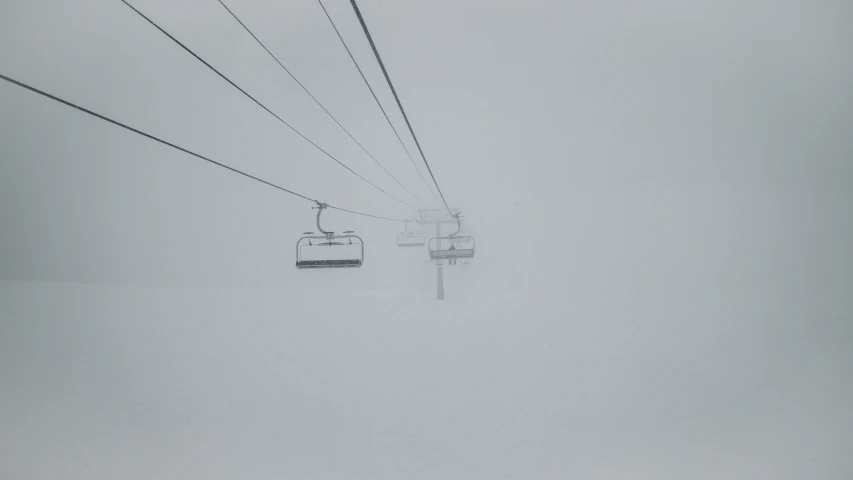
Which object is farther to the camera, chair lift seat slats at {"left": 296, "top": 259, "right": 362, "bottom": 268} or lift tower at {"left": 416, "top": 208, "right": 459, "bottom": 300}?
lift tower at {"left": 416, "top": 208, "right": 459, "bottom": 300}

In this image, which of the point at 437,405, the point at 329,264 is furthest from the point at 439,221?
the point at 437,405

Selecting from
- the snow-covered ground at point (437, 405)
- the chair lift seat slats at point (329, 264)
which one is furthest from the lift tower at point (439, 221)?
the chair lift seat slats at point (329, 264)

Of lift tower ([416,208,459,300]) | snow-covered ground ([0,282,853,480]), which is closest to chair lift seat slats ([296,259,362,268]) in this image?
snow-covered ground ([0,282,853,480])

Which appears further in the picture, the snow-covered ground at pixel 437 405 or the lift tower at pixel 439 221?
the lift tower at pixel 439 221

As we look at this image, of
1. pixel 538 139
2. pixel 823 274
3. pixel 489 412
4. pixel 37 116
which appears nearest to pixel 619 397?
pixel 489 412

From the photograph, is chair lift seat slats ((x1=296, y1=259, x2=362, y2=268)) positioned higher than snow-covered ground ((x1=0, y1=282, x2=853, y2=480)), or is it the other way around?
chair lift seat slats ((x1=296, y1=259, x2=362, y2=268))

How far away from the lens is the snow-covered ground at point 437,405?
13.3 ft

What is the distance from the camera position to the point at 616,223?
51750 mm

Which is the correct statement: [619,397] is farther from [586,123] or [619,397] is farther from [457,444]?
[586,123]

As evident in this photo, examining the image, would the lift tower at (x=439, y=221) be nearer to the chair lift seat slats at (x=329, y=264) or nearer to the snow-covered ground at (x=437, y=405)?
the snow-covered ground at (x=437, y=405)

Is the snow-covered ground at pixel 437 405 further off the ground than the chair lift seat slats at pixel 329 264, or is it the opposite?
the chair lift seat slats at pixel 329 264

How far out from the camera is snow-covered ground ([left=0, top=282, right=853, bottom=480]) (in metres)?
4.05

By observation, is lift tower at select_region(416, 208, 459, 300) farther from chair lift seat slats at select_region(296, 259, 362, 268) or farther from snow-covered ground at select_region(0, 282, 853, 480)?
chair lift seat slats at select_region(296, 259, 362, 268)

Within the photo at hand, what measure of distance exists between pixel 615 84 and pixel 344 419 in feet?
568
